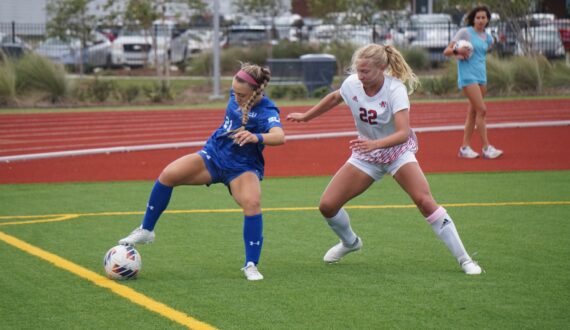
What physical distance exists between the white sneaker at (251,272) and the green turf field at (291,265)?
7 centimetres

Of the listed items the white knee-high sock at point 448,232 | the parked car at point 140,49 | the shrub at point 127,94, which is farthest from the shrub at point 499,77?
the white knee-high sock at point 448,232

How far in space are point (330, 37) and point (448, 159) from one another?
84.4 ft

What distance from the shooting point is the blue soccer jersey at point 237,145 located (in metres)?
7.70

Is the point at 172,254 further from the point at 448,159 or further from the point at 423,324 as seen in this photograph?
the point at 448,159

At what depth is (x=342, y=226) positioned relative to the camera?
26.6ft

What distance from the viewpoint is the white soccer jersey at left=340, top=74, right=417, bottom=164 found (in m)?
7.54

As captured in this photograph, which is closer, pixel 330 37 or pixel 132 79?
pixel 132 79

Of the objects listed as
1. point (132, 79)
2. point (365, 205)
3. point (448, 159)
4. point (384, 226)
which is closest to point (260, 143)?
point (384, 226)

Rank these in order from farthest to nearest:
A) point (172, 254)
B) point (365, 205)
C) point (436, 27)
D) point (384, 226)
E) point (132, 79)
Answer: point (436, 27) < point (132, 79) < point (365, 205) < point (384, 226) < point (172, 254)

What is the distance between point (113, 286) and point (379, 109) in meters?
2.34

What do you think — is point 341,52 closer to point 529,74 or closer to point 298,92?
point 298,92

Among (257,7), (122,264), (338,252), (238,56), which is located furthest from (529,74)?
(122,264)

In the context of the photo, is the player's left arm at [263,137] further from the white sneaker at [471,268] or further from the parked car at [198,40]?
the parked car at [198,40]

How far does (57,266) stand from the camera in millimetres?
8023
